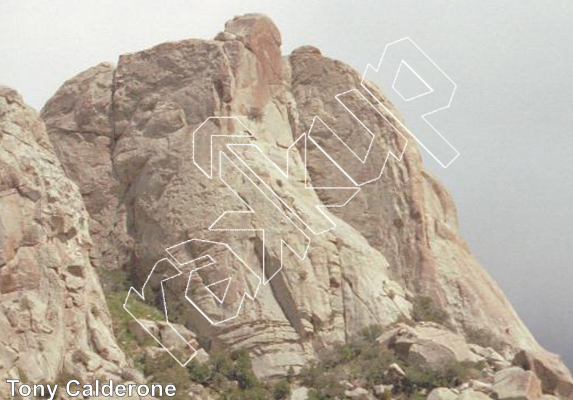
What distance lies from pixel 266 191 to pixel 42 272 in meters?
10.3

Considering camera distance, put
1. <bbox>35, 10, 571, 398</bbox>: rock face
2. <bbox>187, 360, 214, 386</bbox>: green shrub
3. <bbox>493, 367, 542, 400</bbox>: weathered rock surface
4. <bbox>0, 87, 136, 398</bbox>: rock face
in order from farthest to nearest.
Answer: <bbox>35, 10, 571, 398</bbox>: rock face, <bbox>187, 360, 214, 386</bbox>: green shrub, <bbox>493, 367, 542, 400</bbox>: weathered rock surface, <bbox>0, 87, 136, 398</bbox>: rock face

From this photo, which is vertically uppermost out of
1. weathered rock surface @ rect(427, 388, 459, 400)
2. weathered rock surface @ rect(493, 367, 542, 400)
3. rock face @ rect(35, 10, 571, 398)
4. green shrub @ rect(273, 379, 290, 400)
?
rock face @ rect(35, 10, 571, 398)

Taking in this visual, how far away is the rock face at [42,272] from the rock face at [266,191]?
487 centimetres

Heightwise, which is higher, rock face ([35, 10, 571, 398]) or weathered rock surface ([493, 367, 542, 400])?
rock face ([35, 10, 571, 398])

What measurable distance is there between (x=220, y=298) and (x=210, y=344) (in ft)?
5.14

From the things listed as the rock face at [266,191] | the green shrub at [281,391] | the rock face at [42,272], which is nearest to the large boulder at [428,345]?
the rock face at [266,191]

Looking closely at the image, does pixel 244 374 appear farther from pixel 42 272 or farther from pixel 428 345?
pixel 42 272

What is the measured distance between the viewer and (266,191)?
5728 cm

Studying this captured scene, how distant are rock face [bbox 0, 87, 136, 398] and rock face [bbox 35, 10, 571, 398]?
4.87 metres

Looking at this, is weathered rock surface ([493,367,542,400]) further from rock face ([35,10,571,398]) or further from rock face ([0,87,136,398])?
rock face ([0,87,136,398])

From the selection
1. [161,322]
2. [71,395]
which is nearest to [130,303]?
[161,322]

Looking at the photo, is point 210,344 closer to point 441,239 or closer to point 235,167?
point 235,167

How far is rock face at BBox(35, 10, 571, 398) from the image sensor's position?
181ft

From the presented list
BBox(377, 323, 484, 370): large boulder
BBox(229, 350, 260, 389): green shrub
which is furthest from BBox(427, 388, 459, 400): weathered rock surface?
BBox(229, 350, 260, 389): green shrub
